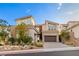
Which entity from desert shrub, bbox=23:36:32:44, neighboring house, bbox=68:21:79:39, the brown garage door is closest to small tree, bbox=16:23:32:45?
desert shrub, bbox=23:36:32:44

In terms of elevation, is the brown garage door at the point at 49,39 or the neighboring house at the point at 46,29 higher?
the neighboring house at the point at 46,29

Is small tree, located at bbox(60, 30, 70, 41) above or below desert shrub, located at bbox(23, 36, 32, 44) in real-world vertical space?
above

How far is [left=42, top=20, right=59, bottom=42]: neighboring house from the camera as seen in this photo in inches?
177

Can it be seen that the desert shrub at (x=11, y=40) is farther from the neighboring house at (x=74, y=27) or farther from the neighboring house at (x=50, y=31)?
the neighboring house at (x=74, y=27)

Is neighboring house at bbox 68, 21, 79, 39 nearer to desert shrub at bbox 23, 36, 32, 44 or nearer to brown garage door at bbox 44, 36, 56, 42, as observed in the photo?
brown garage door at bbox 44, 36, 56, 42

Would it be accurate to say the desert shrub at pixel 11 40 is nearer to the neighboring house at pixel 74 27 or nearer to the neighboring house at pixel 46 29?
the neighboring house at pixel 46 29

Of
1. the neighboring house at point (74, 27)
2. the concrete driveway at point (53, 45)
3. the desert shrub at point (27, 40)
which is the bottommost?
the concrete driveway at point (53, 45)

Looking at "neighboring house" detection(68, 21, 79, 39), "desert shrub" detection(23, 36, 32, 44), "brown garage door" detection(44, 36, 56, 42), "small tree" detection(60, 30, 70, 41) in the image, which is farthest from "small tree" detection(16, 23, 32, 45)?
"neighboring house" detection(68, 21, 79, 39)

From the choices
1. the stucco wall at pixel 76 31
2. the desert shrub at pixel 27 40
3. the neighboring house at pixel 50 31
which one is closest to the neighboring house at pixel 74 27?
the stucco wall at pixel 76 31

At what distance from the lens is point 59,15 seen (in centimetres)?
450

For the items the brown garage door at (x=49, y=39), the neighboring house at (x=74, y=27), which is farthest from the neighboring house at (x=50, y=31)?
the neighboring house at (x=74, y=27)

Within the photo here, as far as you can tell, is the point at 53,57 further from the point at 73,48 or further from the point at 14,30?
the point at 14,30

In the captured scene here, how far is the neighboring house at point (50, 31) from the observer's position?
4.51m

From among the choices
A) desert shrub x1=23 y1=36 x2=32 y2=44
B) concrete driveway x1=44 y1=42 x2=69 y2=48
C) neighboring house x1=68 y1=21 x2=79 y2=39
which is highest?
neighboring house x1=68 y1=21 x2=79 y2=39
